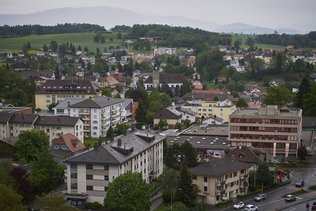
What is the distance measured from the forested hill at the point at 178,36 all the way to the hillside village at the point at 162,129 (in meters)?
48.0

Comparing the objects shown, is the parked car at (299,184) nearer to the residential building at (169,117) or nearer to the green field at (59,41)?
the residential building at (169,117)

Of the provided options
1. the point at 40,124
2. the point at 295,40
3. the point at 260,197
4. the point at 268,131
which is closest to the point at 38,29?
the point at 295,40

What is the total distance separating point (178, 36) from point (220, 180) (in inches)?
4540

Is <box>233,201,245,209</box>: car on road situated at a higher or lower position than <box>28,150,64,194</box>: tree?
lower

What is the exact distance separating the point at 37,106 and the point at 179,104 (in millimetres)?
16821

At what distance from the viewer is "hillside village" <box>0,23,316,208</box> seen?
30406 millimetres

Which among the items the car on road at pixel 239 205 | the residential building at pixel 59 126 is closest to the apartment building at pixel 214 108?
the residential building at pixel 59 126

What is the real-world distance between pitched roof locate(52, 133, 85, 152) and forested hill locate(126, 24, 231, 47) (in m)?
97.3

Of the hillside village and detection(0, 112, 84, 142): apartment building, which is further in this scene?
detection(0, 112, 84, 142): apartment building

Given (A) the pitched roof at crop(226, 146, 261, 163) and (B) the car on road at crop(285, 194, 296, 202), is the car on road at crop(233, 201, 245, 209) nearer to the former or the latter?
(B) the car on road at crop(285, 194, 296, 202)

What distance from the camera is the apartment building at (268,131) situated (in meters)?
40.8

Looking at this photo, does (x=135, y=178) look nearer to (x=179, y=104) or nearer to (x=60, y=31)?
(x=179, y=104)

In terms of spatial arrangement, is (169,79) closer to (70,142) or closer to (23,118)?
(23,118)

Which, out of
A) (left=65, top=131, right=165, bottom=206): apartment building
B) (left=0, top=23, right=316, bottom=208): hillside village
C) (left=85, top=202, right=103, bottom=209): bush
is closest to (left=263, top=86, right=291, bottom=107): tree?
(left=0, top=23, right=316, bottom=208): hillside village
